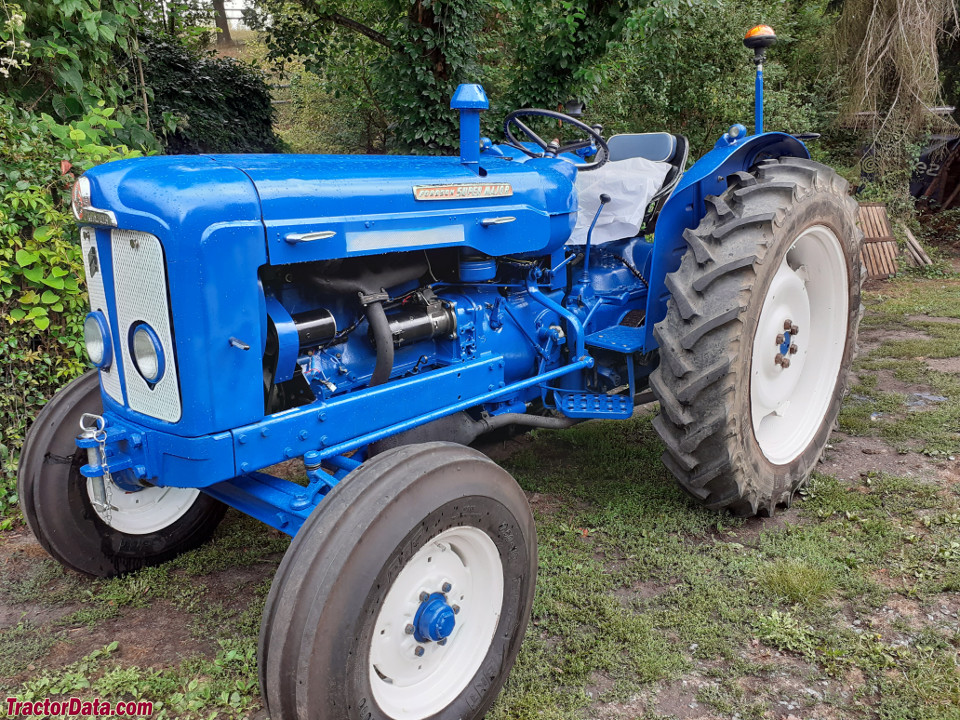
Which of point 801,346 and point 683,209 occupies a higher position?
point 683,209

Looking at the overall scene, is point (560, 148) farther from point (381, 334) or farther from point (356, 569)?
point (356, 569)

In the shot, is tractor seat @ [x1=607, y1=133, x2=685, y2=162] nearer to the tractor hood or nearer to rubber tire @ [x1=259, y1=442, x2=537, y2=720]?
the tractor hood

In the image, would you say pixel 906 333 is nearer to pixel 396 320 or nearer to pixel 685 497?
pixel 685 497

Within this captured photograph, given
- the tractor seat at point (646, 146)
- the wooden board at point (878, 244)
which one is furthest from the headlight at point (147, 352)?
the wooden board at point (878, 244)

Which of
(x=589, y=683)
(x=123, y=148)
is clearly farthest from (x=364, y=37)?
(x=589, y=683)

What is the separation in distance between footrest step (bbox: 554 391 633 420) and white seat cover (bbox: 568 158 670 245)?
27.7 inches

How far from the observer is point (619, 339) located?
315cm

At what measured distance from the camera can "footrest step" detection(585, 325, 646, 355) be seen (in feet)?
10.0

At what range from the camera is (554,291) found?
326 centimetres

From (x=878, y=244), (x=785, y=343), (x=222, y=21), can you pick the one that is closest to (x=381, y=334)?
(x=785, y=343)

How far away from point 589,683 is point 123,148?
331 centimetres

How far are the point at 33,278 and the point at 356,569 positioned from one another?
8.28 feet

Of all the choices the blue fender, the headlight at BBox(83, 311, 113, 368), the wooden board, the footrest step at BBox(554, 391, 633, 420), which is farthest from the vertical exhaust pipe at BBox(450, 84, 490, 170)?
the wooden board

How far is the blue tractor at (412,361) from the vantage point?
193 cm
